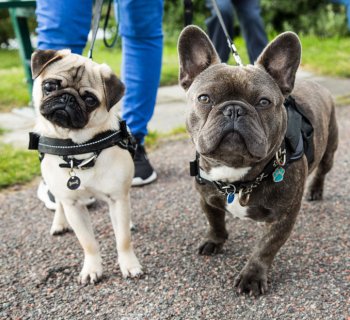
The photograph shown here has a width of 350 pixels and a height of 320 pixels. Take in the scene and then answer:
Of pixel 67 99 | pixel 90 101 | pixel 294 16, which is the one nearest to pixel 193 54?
pixel 90 101

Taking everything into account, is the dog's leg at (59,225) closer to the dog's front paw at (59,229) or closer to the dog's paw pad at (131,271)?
the dog's front paw at (59,229)

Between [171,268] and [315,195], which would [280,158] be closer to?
[171,268]

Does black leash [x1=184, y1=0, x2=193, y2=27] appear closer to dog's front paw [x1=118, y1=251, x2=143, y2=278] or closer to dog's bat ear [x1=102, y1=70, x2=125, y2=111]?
dog's bat ear [x1=102, y1=70, x2=125, y2=111]

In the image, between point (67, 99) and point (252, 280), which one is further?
point (252, 280)

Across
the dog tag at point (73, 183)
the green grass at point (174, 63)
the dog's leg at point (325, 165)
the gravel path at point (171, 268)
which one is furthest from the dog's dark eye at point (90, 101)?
the green grass at point (174, 63)

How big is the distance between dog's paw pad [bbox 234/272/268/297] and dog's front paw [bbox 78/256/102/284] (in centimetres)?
79

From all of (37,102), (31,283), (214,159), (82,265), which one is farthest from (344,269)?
(37,102)

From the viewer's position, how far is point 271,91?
2480mm

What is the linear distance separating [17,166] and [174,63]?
16.4 ft

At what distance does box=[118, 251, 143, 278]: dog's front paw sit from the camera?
282 cm

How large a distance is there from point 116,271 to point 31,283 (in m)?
0.48

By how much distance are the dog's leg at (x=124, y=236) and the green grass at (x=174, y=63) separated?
13.8 feet

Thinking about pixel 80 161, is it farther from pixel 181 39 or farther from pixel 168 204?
pixel 168 204

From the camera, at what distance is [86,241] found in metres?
2.80
